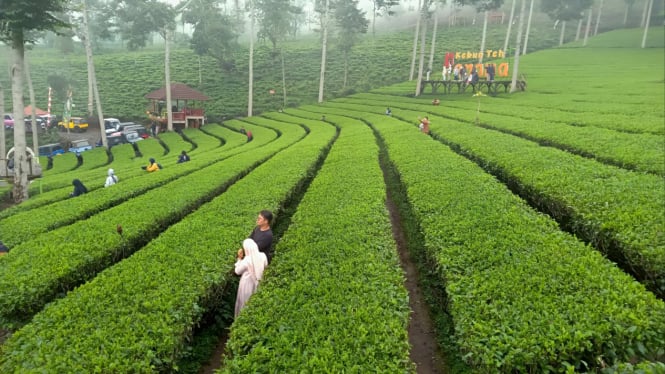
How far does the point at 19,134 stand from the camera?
17031 millimetres

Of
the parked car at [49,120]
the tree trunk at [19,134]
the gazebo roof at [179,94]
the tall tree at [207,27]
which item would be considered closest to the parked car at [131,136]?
the gazebo roof at [179,94]

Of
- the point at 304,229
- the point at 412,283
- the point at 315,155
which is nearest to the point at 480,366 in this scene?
the point at 412,283

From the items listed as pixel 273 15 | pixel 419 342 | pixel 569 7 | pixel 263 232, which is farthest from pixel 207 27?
pixel 569 7

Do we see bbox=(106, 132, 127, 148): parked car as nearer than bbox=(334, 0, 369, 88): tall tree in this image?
Yes

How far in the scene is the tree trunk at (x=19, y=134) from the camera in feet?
55.5

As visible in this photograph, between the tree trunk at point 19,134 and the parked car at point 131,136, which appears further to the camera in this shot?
the parked car at point 131,136

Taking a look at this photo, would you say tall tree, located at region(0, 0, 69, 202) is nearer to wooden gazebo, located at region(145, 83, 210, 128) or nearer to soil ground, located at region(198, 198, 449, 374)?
soil ground, located at region(198, 198, 449, 374)

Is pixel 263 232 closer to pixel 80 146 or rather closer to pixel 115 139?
pixel 80 146

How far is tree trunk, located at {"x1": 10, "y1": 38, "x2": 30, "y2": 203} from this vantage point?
1692 cm

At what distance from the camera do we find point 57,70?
58219mm

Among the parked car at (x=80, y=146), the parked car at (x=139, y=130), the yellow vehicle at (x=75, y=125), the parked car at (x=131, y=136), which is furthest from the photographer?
the yellow vehicle at (x=75, y=125)

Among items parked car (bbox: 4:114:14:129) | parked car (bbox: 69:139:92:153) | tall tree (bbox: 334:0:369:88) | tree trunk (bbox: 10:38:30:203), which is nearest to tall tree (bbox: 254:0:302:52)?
tall tree (bbox: 334:0:369:88)

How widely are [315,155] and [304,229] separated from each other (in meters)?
9.42

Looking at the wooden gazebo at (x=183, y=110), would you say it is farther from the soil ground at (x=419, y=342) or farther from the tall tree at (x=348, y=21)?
the soil ground at (x=419, y=342)
